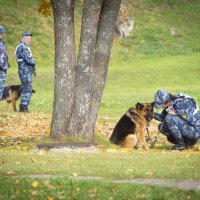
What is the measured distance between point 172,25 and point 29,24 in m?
10.4

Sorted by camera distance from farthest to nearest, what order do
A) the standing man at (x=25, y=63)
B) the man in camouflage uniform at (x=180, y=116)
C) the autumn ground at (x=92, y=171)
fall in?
the standing man at (x=25, y=63)
the man in camouflage uniform at (x=180, y=116)
the autumn ground at (x=92, y=171)

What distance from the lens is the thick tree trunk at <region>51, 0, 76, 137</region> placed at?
1293 centimetres

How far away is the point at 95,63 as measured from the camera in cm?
1344

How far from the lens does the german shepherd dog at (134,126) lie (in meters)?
13.4

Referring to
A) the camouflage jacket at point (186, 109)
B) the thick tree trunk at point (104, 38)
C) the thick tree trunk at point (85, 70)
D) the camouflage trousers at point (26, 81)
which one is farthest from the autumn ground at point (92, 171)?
the camouflage trousers at point (26, 81)

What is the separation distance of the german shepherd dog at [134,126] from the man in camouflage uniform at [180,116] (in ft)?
1.31

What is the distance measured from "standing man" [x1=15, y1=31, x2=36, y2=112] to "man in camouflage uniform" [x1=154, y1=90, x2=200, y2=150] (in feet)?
21.2

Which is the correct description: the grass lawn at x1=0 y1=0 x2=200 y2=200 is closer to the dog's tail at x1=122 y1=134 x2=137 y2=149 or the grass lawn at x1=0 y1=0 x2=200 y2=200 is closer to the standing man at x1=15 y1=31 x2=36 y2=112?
the dog's tail at x1=122 y1=134 x2=137 y2=149

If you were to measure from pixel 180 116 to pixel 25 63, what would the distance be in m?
6.94

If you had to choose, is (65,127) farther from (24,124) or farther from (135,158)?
(24,124)

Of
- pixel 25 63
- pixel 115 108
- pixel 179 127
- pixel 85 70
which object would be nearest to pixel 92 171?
pixel 85 70

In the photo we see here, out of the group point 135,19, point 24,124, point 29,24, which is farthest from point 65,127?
point 135,19

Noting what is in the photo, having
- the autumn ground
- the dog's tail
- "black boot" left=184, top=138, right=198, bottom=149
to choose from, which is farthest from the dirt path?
"black boot" left=184, top=138, right=198, bottom=149

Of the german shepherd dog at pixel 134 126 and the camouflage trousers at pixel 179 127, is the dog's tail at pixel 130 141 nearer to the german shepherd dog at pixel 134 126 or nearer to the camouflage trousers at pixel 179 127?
the german shepherd dog at pixel 134 126
